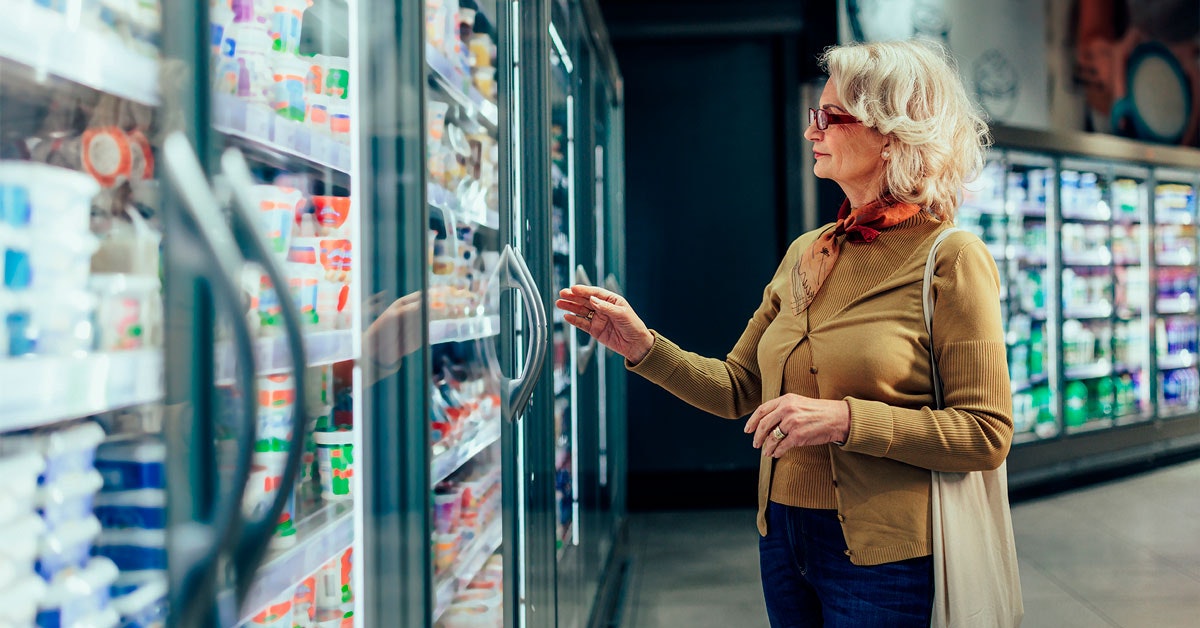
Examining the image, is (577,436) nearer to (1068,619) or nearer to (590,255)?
(590,255)

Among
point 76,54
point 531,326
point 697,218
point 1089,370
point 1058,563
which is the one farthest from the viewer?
point 1089,370

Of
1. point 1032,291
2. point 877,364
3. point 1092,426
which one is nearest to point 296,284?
point 877,364

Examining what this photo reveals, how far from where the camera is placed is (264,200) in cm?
99

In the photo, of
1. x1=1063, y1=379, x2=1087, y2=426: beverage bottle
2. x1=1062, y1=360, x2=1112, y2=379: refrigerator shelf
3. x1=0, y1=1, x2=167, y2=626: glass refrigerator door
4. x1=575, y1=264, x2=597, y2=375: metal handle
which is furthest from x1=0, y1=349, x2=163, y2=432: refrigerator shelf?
x1=1062, y1=360, x2=1112, y2=379: refrigerator shelf

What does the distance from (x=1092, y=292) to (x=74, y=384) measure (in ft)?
23.2

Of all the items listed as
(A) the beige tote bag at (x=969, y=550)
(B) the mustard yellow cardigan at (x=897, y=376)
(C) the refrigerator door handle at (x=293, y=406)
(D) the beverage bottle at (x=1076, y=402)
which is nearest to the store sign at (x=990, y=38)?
(D) the beverage bottle at (x=1076, y=402)

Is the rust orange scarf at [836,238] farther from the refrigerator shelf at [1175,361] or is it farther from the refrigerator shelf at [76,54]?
the refrigerator shelf at [1175,361]

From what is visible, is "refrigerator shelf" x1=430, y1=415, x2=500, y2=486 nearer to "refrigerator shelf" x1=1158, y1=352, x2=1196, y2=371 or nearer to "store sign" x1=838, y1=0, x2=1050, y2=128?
"store sign" x1=838, y1=0, x2=1050, y2=128

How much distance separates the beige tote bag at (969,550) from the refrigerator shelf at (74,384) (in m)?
1.07

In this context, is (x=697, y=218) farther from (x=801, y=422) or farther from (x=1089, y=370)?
(x=801, y=422)

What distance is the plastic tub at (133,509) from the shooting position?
0.67 metres

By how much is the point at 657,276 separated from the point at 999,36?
9.67ft

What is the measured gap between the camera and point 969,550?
1312 millimetres

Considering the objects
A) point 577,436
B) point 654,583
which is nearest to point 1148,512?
point 654,583
